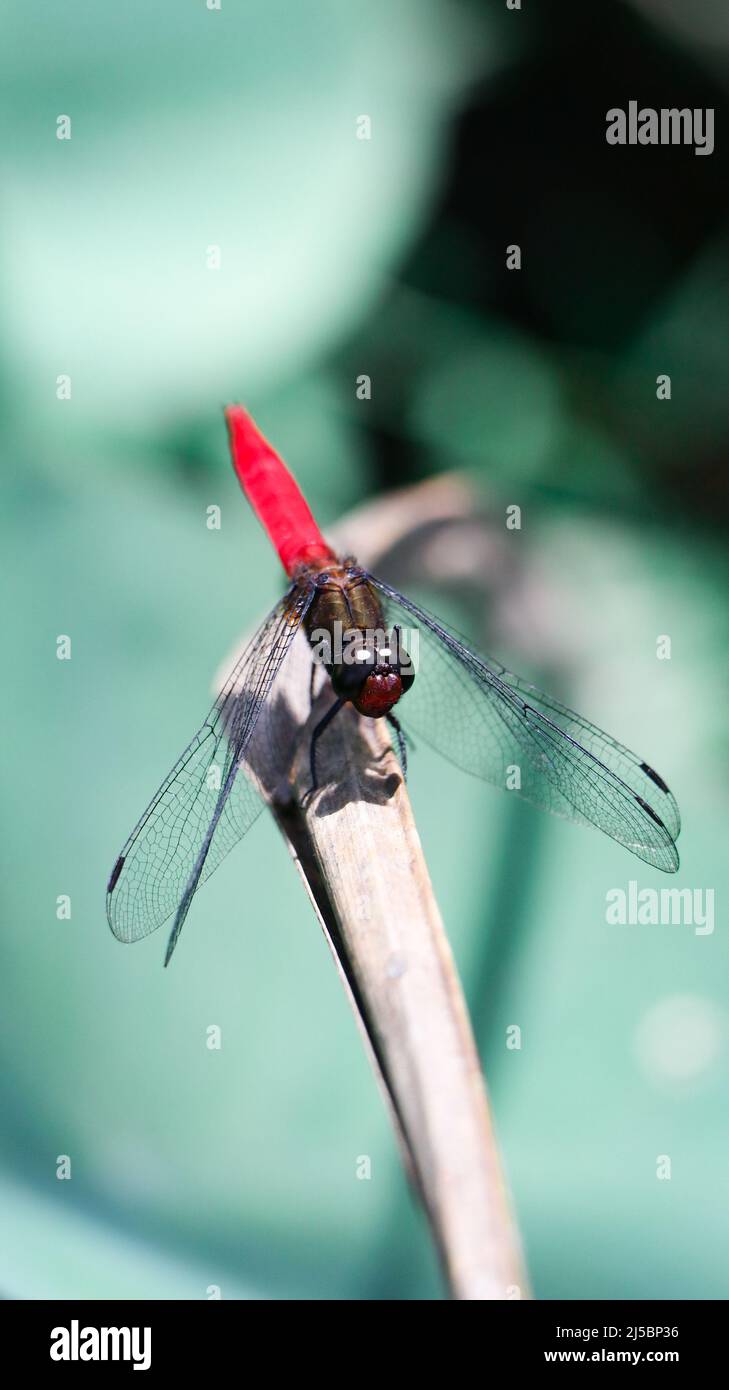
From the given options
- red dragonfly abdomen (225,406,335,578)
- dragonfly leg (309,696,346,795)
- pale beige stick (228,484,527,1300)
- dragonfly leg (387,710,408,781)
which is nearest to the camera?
pale beige stick (228,484,527,1300)

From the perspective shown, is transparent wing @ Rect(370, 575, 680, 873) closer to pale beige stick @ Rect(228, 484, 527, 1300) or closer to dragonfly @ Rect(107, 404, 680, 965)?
dragonfly @ Rect(107, 404, 680, 965)

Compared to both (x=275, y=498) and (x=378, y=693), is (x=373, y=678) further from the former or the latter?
(x=275, y=498)

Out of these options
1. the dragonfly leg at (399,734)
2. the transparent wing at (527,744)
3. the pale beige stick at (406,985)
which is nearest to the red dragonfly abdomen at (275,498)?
the transparent wing at (527,744)

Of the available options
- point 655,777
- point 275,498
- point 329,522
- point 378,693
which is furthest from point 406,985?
point 329,522

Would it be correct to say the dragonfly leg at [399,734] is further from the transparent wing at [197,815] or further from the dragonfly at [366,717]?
the transparent wing at [197,815]

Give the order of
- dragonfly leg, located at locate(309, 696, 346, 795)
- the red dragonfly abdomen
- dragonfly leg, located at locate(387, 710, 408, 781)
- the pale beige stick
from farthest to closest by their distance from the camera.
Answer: the red dragonfly abdomen
dragonfly leg, located at locate(387, 710, 408, 781)
dragonfly leg, located at locate(309, 696, 346, 795)
the pale beige stick

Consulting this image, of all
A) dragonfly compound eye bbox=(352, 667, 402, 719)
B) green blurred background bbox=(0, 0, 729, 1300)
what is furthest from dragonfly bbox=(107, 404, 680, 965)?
green blurred background bbox=(0, 0, 729, 1300)
